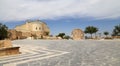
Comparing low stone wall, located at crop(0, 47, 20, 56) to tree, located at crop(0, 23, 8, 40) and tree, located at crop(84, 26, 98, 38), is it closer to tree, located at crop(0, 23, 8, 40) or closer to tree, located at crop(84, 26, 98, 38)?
tree, located at crop(0, 23, 8, 40)

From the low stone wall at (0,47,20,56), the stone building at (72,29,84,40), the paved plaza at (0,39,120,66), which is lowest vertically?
the paved plaza at (0,39,120,66)

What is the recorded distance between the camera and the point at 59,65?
7.98 meters

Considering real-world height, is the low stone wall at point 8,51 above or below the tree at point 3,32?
below

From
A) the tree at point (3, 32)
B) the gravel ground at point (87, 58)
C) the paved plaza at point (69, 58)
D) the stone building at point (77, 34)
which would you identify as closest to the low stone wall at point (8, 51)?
the paved plaza at point (69, 58)

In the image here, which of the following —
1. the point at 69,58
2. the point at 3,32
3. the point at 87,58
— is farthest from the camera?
the point at 3,32

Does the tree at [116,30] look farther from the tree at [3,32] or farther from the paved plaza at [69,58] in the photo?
the paved plaza at [69,58]

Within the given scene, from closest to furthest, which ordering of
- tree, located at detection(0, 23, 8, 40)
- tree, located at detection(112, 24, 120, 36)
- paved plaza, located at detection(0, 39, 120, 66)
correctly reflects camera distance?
paved plaza, located at detection(0, 39, 120, 66)
tree, located at detection(0, 23, 8, 40)
tree, located at detection(112, 24, 120, 36)

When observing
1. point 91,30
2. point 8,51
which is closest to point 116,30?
point 91,30

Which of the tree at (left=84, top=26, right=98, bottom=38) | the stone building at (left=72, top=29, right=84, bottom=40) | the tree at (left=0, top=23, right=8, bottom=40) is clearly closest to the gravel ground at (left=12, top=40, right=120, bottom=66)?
the stone building at (left=72, top=29, right=84, bottom=40)

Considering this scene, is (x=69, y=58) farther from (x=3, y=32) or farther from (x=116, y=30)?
(x=116, y=30)

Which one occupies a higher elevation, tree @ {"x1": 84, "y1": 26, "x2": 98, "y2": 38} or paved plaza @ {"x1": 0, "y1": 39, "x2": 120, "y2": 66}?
tree @ {"x1": 84, "y1": 26, "x2": 98, "y2": 38}

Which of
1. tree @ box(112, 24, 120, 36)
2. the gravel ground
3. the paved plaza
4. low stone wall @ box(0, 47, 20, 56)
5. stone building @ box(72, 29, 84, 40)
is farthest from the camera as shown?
tree @ box(112, 24, 120, 36)

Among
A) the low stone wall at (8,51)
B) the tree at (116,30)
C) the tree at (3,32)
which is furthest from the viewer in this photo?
the tree at (116,30)

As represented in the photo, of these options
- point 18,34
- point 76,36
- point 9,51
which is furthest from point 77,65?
point 18,34
